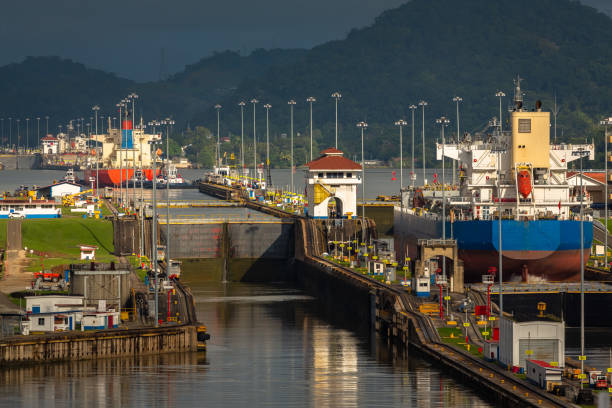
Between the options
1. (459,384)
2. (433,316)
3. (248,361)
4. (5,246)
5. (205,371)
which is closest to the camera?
(459,384)

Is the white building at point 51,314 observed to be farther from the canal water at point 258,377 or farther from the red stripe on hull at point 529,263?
the red stripe on hull at point 529,263

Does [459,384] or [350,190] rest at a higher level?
[350,190]

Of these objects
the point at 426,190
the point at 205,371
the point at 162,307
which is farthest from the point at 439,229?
the point at 205,371

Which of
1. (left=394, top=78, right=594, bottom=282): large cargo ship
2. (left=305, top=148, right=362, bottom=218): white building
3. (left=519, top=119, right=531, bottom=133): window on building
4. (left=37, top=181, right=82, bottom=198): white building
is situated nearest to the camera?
(left=394, top=78, right=594, bottom=282): large cargo ship

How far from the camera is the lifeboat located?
332 ft

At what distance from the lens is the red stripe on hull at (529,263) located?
9738cm

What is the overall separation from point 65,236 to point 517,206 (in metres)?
45.6

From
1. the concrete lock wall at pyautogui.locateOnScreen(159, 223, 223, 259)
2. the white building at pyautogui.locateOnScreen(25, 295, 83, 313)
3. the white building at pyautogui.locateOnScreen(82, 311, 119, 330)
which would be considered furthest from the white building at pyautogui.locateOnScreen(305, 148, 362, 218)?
the white building at pyautogui.locateOnScreen(82, 311, 119, 330)

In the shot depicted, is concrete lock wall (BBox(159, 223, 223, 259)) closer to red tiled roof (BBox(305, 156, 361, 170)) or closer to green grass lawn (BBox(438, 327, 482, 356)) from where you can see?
red tiled roof (BBox(305, 156, 361, 170))

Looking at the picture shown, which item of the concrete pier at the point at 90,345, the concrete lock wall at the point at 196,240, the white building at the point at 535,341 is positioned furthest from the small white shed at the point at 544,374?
the concrete lock wall at the point at 196,240

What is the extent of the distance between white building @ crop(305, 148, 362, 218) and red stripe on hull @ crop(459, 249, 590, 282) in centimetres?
2992

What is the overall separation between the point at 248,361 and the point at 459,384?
14955mm

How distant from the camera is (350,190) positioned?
420 ft

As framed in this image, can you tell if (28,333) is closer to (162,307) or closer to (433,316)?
(162,307)
